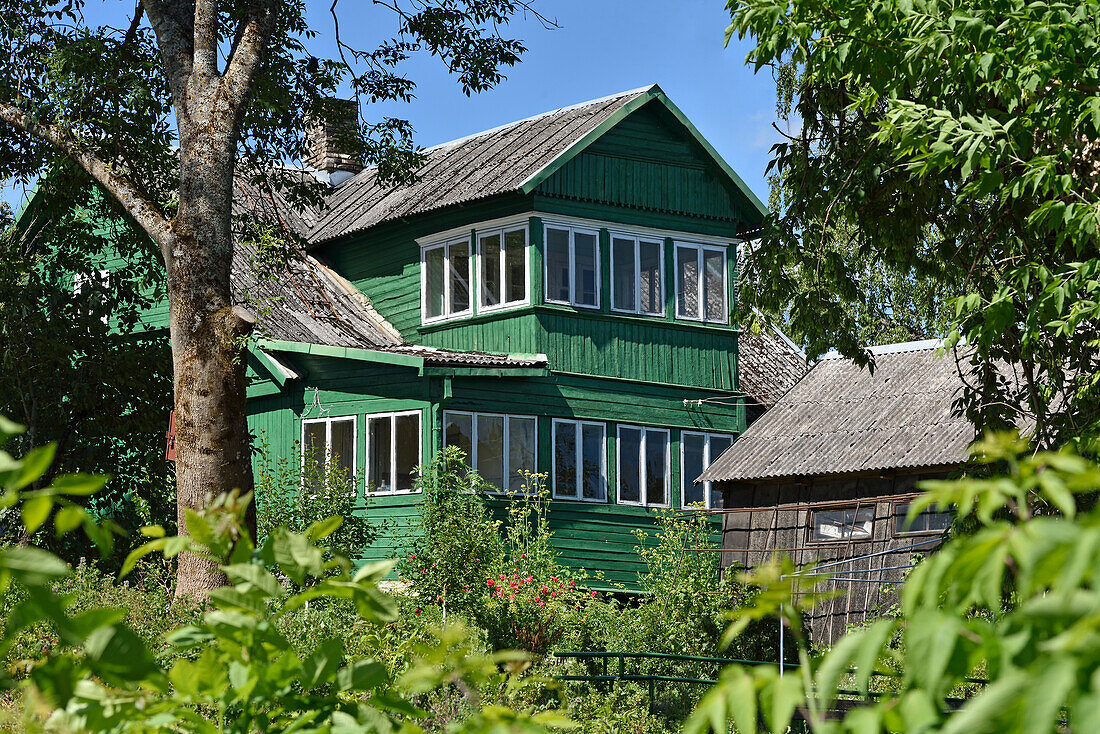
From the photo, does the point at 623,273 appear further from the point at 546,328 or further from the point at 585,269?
the point at 546,328

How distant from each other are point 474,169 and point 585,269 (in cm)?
299

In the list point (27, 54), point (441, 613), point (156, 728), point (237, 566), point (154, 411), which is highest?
point (27, 54)

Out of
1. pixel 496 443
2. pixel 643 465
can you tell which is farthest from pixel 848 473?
pixel 496 443

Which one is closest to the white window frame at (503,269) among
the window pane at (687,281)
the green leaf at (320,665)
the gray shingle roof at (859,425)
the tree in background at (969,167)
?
the window pane at (687,281)

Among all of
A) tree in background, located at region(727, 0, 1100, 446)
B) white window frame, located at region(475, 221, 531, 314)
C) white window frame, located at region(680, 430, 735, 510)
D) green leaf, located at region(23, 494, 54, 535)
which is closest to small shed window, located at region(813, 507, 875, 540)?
white window frame, located at region(680, 430, 735, 510)

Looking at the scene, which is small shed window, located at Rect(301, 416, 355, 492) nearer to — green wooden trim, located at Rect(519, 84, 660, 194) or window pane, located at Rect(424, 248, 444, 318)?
window pane, located at Rect(424, 248, 444, 318)

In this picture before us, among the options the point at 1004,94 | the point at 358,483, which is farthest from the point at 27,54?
the point at 1004,94

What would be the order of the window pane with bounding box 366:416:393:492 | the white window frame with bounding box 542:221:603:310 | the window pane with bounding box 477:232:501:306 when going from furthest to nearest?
the window pane with bounding box 477:232:501:306 < the white window frame with bounding box 542:221:603:310 < the window pane with bounding box 366:416:393:492

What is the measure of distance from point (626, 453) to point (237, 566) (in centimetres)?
1948

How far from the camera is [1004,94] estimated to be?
6742 mm

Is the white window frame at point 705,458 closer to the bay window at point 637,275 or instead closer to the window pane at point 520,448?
the bay window at point 637,275

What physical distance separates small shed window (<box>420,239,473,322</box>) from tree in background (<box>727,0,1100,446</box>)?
11.6m

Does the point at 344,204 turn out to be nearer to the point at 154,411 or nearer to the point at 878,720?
the point at 154,411

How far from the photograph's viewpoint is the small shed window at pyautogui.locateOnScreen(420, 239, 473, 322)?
22.0 meters
